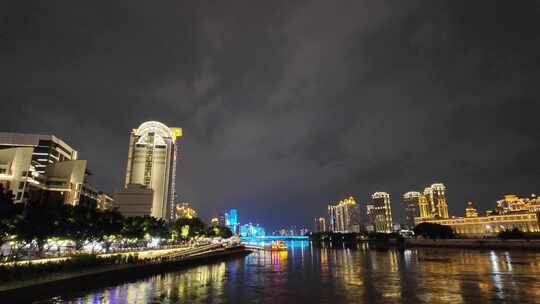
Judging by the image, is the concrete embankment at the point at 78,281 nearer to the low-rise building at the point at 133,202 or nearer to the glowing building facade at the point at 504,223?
the low-rise building at the point at 133,202

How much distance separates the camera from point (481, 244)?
466ft

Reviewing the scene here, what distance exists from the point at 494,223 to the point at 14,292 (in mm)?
204562

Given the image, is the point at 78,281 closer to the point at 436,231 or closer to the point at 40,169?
the point at 40,169

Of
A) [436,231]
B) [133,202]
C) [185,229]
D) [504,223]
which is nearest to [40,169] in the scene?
[133,202]

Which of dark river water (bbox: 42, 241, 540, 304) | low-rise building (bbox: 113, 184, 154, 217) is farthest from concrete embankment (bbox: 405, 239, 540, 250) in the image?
low-rise building (bbox: 113, 184, 154, 217)

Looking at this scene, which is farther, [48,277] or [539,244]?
[539,244]

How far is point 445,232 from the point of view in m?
170

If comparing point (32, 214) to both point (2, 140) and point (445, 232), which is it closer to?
point (2, 140)

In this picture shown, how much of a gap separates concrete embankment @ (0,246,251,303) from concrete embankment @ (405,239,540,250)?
120 metres

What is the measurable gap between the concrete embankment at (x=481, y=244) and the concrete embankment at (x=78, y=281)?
394 feet

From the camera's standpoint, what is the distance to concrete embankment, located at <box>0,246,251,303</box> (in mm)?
31453

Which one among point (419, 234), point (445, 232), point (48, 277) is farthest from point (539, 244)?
point (48, 277)

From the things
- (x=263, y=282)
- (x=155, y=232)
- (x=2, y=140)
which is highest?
(x=2, y=140)

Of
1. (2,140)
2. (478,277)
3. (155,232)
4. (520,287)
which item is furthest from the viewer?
(2,140)
